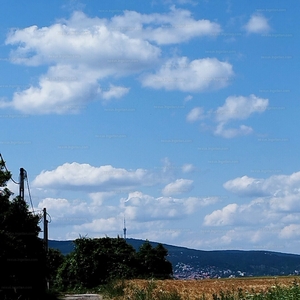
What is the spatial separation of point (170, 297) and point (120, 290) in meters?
10.3

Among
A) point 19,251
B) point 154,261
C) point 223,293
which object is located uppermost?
point 154,261

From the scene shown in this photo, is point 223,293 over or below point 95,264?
below

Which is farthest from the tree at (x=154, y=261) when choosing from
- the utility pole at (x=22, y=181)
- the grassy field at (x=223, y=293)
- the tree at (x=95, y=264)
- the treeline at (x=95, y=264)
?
the utility pole at (x=22, y=181)

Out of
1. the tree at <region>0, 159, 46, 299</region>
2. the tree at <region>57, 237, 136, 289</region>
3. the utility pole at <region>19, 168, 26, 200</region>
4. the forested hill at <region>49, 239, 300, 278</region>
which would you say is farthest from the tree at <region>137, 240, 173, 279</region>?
the forested hill at <region>49, 239, 300, 278</region>

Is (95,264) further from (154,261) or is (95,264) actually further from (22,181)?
(22,181)

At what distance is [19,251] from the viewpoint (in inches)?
994

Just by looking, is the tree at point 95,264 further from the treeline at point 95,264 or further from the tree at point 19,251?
the tree at point 19,251

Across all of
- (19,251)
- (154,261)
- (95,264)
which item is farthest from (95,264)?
(19,251)

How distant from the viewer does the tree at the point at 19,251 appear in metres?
24.5

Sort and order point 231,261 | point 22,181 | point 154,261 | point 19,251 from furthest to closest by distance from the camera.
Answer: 1. point 231,261
2. point 154,261
3. point 22,181
4. point 19,251

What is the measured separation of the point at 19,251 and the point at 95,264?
27125mm

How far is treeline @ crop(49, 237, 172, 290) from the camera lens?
52094mm

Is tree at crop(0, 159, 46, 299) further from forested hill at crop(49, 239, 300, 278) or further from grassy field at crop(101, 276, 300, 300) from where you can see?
forested hill at crop(49, 239, 300, 278)

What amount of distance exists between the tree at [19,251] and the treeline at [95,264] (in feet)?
73.6
